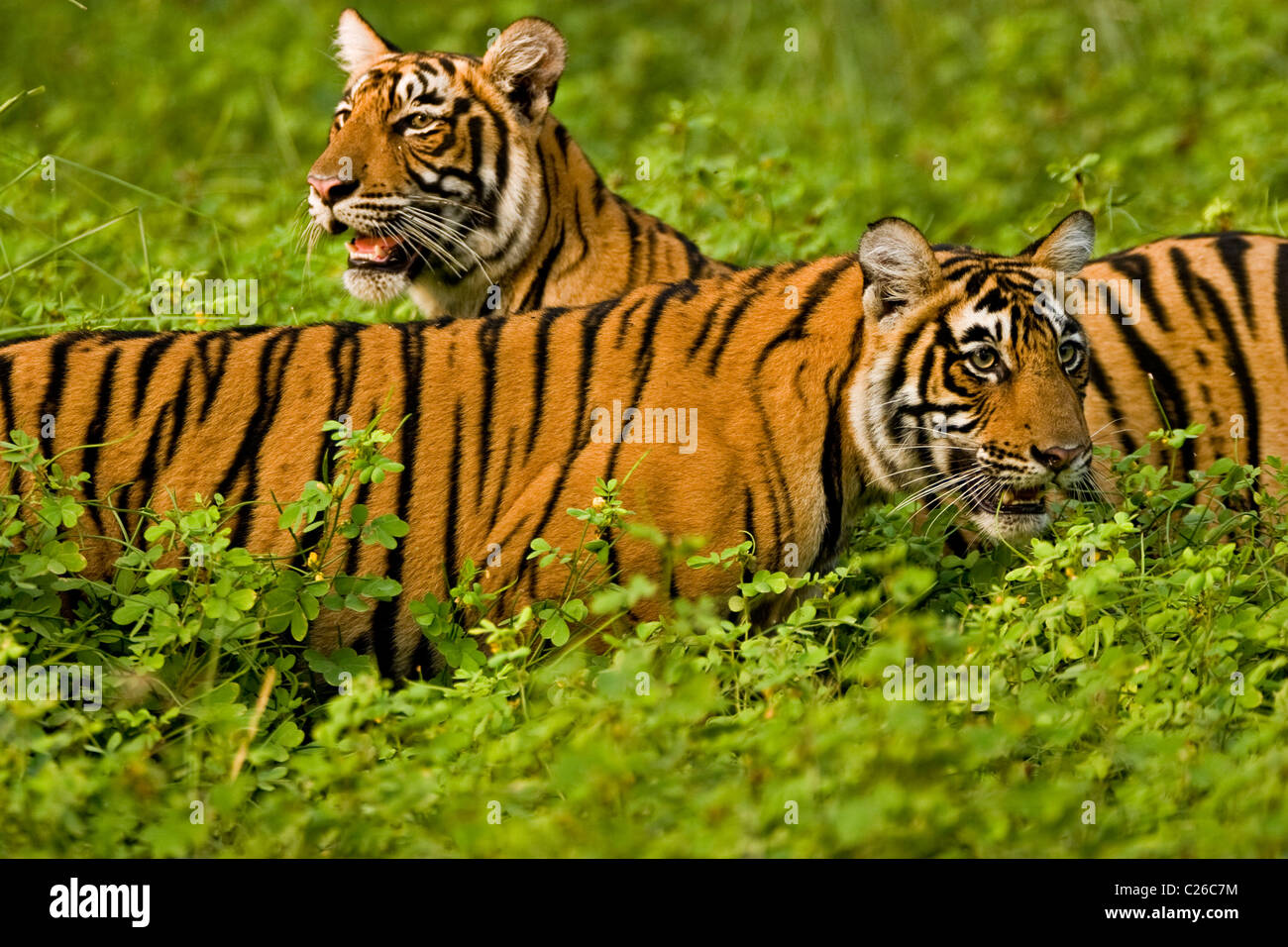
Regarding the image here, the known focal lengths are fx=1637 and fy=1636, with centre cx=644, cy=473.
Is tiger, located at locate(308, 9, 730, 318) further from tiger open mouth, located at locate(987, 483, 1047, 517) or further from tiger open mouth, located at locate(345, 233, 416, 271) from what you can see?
tiger open mouth, located at locate(987, 483, 1047, 517)

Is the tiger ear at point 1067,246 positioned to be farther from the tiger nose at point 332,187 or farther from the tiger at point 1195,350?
the tiger nose at point 332,187

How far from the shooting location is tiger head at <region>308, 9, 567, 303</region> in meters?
4.64

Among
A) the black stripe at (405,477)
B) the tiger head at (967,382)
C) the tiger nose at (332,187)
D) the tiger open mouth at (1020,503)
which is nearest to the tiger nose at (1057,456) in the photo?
the tiger head at (967,382)

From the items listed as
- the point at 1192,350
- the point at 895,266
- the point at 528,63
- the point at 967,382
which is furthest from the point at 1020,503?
the point at 528,63

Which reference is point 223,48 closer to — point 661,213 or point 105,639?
point 661,213

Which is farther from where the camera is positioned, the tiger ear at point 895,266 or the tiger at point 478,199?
the tiger at point 478,199

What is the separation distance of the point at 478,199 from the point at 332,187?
0.44m

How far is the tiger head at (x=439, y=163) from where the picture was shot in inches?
183

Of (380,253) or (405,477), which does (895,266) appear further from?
(380,253)

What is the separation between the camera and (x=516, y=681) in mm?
3301

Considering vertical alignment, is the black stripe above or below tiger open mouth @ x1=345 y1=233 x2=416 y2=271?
below

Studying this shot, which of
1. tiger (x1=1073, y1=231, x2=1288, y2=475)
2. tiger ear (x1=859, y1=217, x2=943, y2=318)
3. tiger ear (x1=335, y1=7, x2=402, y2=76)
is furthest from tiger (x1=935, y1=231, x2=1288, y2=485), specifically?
tiger ear (x1=335, y1=7, x2=402, y2=76)

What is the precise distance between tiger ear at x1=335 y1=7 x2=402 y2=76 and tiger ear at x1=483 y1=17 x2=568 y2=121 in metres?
0.42

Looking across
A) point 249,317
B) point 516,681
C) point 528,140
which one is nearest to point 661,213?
point 528,140
